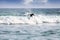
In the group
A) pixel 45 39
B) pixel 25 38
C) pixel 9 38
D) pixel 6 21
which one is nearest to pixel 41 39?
pixel 45 39

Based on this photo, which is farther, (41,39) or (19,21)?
(19,21)

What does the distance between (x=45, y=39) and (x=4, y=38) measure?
4.75ft

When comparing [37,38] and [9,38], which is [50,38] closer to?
[37,38]

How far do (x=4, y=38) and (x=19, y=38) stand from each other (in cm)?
53

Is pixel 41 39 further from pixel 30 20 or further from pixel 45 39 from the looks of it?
pixel 30 20

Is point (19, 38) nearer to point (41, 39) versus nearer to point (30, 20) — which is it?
point (41, 39)

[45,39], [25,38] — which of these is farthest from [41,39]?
[25,38]

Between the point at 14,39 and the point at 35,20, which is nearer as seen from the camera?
the point at 14,39

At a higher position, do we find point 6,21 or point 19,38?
point 6,21

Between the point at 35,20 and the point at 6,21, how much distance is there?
69.9 inches

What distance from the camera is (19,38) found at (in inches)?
260

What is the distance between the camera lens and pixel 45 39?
6.44 meters

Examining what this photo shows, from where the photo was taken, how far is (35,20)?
36.9ft

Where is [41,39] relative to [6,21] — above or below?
below
